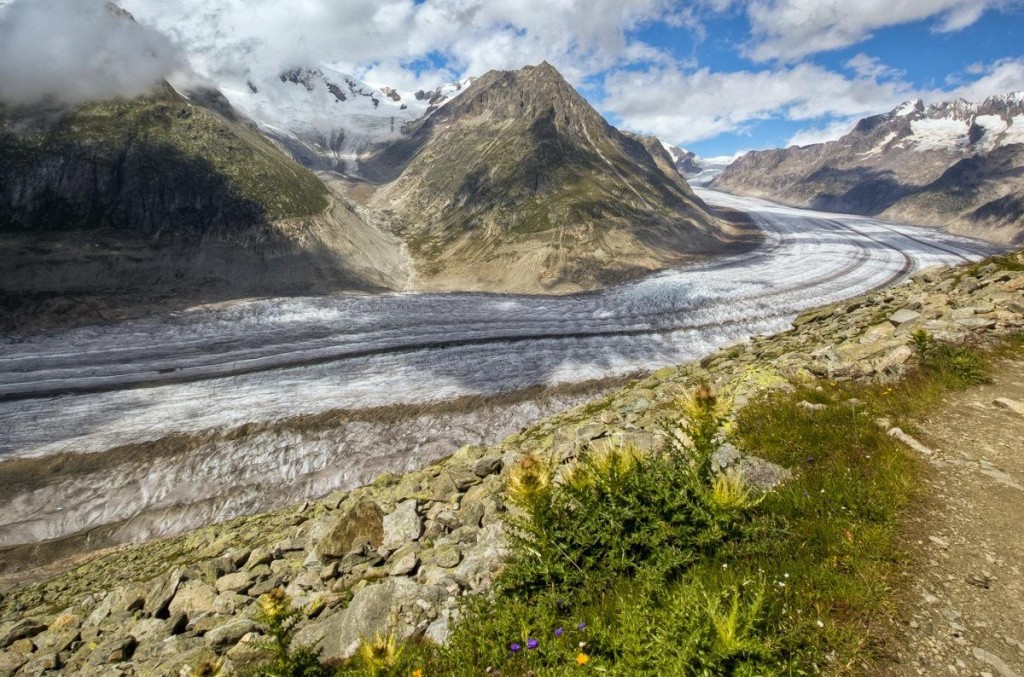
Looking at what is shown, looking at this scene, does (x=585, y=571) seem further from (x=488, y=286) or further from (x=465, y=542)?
(x=488, y=286)

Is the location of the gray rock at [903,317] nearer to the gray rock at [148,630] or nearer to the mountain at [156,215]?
the gray rock at [148,630]

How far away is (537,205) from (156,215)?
50657 mm

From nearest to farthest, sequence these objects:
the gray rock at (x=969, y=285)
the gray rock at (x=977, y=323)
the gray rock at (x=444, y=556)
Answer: the gray rock at (x=444, y=556) → the gray rock at (x=977, y=323) → the gray rock at (x=969, y=285)

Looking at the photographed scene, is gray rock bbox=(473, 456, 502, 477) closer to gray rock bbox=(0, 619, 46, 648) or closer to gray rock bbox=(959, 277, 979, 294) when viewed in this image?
gray rock bbox=(0, 619, 46, 648)

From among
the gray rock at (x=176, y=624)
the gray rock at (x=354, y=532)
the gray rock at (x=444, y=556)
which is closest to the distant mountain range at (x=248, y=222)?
the gray rock at (x=176, y=624)

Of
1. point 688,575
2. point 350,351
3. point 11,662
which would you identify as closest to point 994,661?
point 688,575

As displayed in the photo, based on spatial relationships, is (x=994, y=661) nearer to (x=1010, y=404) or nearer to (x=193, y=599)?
(x=1010, y=404)

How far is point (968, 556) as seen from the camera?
4.60 m

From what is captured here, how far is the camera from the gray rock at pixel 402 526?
27.5 feet

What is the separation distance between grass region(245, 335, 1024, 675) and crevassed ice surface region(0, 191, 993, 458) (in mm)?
27114

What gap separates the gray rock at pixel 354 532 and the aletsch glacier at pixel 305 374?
16.0 metres

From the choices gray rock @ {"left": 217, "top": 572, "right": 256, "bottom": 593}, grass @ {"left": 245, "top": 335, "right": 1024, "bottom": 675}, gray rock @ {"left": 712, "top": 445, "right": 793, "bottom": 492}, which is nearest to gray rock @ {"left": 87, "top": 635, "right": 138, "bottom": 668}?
gray rock @ {"left": 217, "top": 572, "right": 256, "bottom": 593}

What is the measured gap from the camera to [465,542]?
751cm

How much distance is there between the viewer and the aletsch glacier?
23156 millimetres
